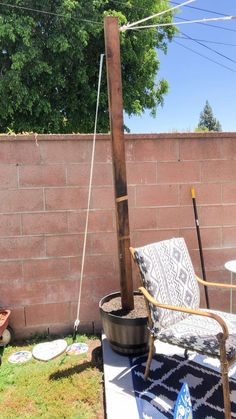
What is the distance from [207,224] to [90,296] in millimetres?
1236

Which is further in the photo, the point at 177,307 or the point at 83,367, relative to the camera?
the point at 83,367

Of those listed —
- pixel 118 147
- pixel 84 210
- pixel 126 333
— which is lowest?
pixel 126 333

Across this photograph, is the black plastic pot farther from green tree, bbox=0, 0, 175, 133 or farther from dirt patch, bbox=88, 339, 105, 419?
green tree, bbox=0, 0, 175, 133

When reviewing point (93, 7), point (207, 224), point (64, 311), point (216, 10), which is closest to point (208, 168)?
point (207, 224)

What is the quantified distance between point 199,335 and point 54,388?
3.40 ft

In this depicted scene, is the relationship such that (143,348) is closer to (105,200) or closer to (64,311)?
(64,311)

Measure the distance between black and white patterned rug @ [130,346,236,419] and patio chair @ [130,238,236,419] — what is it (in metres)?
0.12

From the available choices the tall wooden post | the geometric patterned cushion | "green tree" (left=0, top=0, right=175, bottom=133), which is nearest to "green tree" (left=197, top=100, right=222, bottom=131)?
"green tree" (left=0, top=0, right=175, bottom=133)

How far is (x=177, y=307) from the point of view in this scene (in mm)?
1933

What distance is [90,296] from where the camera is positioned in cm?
300

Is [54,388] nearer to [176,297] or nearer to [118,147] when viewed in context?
[176,297]

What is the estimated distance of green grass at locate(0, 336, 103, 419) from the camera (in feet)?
6.63

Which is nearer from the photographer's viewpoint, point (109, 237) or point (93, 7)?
point (109, 237)

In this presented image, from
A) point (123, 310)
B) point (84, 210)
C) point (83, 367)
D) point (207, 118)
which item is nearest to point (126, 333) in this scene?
point (123, 310)
